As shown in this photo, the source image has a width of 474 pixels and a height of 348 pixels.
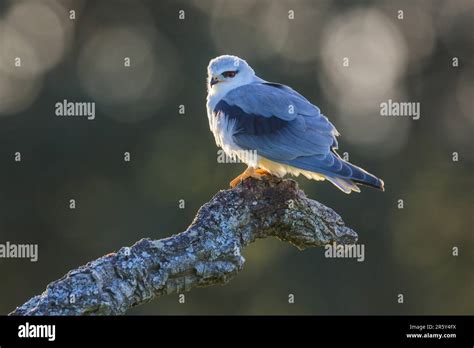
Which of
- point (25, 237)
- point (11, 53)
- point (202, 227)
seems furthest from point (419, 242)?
point (202, 227)

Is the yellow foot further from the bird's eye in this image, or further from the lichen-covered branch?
the bird's eye

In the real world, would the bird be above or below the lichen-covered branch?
above

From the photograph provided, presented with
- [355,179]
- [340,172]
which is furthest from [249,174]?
[355,179]

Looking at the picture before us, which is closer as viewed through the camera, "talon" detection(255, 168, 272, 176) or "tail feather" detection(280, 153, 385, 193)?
"tail feather" detection(280, 153, 385, 193)

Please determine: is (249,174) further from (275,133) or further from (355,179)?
(355,179)

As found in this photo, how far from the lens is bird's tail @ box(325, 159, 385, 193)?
8.51m

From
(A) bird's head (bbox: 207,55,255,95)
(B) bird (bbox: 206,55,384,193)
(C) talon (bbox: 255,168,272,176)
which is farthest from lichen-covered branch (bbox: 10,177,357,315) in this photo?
(A) bird's head (bbox: 207,55,255,95)

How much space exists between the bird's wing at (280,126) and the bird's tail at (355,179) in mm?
356

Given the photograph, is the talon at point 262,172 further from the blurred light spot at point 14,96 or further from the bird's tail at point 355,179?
the blurred light spot at point 14,96

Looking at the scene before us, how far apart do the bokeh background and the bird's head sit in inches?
353

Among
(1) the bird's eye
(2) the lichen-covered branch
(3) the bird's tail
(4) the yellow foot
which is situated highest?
(1) the bird's eye

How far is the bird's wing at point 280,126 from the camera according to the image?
30.4ft

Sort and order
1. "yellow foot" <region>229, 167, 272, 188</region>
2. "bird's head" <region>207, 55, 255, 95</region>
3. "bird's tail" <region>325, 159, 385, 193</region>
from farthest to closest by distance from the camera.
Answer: "bird's head" <region>207, 55, 255, 95</region> → "yellow foot" <region>229, 167, 272, 188</region> → "bird's tail" <region>325, 159, 385, 193</region>
